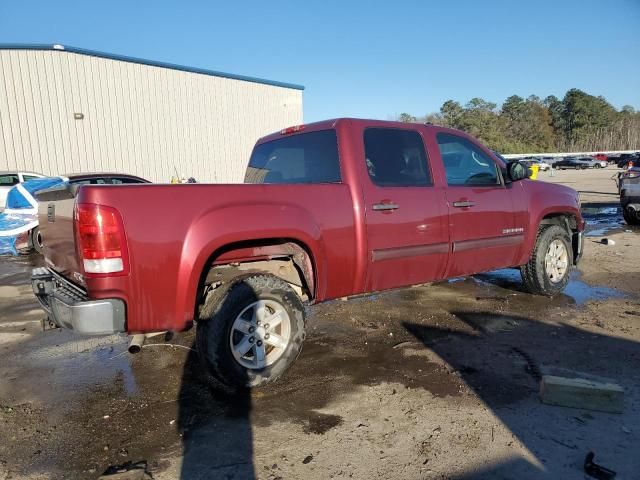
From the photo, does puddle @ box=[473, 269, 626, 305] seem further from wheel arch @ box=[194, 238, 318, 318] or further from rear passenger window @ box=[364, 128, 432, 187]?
wheel arch @ box=[194, 238, 318, 318]

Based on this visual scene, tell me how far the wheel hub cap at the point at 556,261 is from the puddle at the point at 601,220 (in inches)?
224

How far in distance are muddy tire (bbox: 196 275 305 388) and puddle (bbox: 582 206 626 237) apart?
958 cm

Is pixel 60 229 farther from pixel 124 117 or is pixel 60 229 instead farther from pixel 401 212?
pixel 124 117

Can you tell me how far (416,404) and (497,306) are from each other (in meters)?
2.70

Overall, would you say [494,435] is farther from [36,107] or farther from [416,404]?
[36,107]

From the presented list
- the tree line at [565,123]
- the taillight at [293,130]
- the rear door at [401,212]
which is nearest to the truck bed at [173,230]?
the rear door at [401,212]

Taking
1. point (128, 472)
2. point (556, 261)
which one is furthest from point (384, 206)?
point (556, 261)

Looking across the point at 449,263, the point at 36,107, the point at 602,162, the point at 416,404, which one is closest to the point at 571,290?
the point at 449,263

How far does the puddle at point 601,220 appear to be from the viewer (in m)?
11.2

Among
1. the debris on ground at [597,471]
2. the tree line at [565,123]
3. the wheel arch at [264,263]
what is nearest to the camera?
the debris on ground at [597,471]

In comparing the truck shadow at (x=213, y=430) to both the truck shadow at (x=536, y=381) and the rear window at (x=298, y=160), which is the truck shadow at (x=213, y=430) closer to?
the truck shadow at (x=536, y=381)

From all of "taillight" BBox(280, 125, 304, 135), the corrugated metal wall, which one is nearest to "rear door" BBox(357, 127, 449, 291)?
"taillight" BBox(280, 125, 304, 135)

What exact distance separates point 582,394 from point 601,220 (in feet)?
39.5

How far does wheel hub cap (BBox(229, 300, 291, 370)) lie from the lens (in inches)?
133
